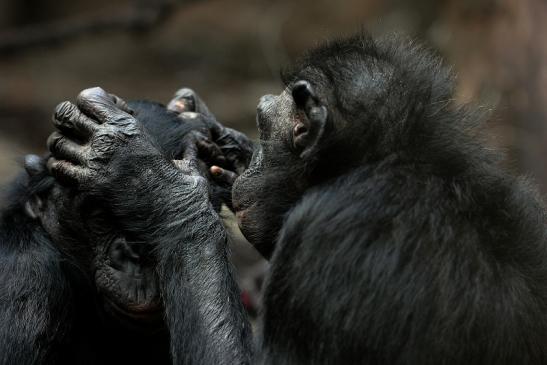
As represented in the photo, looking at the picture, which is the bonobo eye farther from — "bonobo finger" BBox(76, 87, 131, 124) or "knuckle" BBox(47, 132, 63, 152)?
"knuckle" BBox(47, 132, 63, 152)

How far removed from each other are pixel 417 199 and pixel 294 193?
58 centimetres

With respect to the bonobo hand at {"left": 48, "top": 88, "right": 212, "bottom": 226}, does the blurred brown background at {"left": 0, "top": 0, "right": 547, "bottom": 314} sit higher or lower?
higher

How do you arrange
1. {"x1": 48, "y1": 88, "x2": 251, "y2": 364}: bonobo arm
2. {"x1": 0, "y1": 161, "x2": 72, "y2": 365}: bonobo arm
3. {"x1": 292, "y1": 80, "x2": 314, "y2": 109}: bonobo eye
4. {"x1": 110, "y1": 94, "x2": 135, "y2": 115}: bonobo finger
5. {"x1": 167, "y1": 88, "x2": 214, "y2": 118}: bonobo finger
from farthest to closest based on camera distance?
1. {"x1": 167, "y1": 88, "x2": 214, "y2": 118}: bonobo finger
2. {"x1": 110, "y1": 94, "x2": 135, "y2": 115}: bonobo finger
3. {"x1": 0, "y1": 161, "x2": 72, "y2": 365}: bonobo arm
4. {"x1": 48, "y1": 88, "x2": 251, "y2": 364}: bonobo arm
5. {"x1": 292, "y1": 80, "x2": 314, "y2": 109}: bonobo eye

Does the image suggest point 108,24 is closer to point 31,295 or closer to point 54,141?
point 54,141

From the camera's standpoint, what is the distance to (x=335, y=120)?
363cm

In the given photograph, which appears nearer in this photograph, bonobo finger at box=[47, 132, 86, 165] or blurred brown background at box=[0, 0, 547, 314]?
bonobo finger at box=[47, 132, 86, 165]

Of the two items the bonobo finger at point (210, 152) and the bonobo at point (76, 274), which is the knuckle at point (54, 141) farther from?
the bonobo finger at point (210, 152)

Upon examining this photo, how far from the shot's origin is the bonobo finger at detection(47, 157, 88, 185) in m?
4.04

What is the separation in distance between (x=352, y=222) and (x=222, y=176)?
1.21m

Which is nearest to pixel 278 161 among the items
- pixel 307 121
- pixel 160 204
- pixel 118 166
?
pixel 307 121

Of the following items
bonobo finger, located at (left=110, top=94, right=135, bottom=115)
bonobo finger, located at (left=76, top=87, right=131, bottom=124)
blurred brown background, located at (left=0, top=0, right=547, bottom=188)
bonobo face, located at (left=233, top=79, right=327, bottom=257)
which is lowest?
Result: bonobo face, located at (left=233, top=79, right=327, bottom=257)

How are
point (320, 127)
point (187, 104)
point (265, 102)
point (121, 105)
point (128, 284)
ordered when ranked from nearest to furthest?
point (320, 127) → point (265, 102) → point (128, 284) → point (121, 105) → point (187, 104)

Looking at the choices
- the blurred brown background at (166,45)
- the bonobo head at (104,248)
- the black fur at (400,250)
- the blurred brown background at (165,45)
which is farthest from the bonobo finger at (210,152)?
the blurred brown background at (165,45)

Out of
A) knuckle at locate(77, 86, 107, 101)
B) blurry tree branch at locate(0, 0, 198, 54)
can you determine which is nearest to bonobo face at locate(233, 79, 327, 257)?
knuckle at locate(77, 86, 107, 101)
